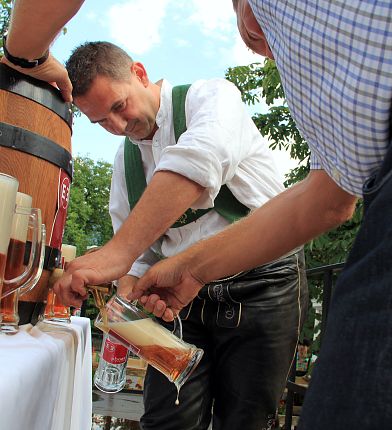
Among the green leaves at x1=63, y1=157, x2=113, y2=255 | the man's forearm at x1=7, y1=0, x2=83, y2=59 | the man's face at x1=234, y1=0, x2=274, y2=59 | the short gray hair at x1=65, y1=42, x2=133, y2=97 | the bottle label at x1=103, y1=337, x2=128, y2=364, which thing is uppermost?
the green leaves at x1=63, y1=157, x2=113, y2=255

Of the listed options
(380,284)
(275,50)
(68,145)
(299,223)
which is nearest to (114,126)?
(68,145)

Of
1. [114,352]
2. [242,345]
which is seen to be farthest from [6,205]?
[242,345]

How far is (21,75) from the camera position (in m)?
1.30

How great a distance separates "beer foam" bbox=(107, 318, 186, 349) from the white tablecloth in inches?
4.4

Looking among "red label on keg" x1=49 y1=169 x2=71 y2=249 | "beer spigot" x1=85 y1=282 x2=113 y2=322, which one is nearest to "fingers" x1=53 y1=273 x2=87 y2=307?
"beer spigot" x1=85 y1=282 x2=113 y2=322

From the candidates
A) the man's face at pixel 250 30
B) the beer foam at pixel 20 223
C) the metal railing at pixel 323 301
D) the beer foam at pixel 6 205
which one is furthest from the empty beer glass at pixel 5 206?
the metal railing at pixel 323 301

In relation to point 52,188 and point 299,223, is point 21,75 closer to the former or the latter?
point 52,188

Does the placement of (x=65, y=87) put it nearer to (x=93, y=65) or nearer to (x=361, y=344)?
(x=93, y=65)

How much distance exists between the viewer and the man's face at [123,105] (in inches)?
71.6

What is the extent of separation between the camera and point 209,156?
1.49m

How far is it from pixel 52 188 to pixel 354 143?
2.91 ft

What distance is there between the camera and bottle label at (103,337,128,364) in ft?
5.40

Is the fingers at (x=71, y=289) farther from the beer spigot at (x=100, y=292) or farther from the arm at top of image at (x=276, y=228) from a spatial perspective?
the arm at top of image at (x=276, y=228)

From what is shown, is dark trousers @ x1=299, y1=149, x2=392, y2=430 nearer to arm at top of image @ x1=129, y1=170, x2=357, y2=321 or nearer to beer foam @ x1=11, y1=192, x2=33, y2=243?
arm at top of image @ x1=129, y1=170, x2=357, y2=321
